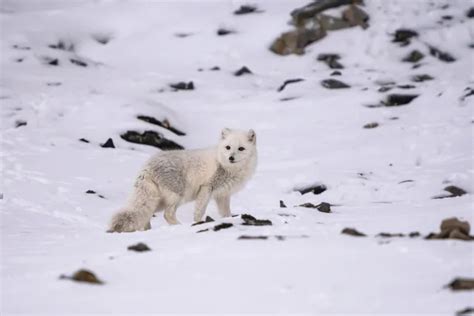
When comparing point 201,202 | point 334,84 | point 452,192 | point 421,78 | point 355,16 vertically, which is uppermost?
point 355,16

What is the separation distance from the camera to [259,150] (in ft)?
42.5

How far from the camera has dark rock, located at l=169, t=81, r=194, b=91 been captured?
18.7 meters

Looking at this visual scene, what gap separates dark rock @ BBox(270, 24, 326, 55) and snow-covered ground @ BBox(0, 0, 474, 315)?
455 mm

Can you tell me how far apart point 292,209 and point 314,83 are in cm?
1158

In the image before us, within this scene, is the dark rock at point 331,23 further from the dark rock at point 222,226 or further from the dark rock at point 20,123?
the dark rock at point 222,226

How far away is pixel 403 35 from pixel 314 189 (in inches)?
559

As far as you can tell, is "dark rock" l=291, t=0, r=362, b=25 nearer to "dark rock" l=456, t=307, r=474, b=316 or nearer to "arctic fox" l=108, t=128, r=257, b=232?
"arctic fox" l=108, t=128, r=257, b=232

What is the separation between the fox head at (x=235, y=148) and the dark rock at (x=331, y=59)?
526 inches

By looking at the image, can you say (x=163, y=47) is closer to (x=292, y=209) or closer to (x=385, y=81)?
(x=385, y=81)

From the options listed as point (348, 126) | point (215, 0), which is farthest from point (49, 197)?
point (215, 0)

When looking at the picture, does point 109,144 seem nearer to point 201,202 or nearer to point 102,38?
point 201,202

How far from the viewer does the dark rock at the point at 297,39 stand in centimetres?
2242

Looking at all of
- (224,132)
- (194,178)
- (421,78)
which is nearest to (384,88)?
(421,78)

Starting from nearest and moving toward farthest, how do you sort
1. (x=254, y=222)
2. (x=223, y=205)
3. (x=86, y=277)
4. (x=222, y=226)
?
(x=86, y=277), (x=222, y=226), (x=254, y=222), (x=223, y=205)
